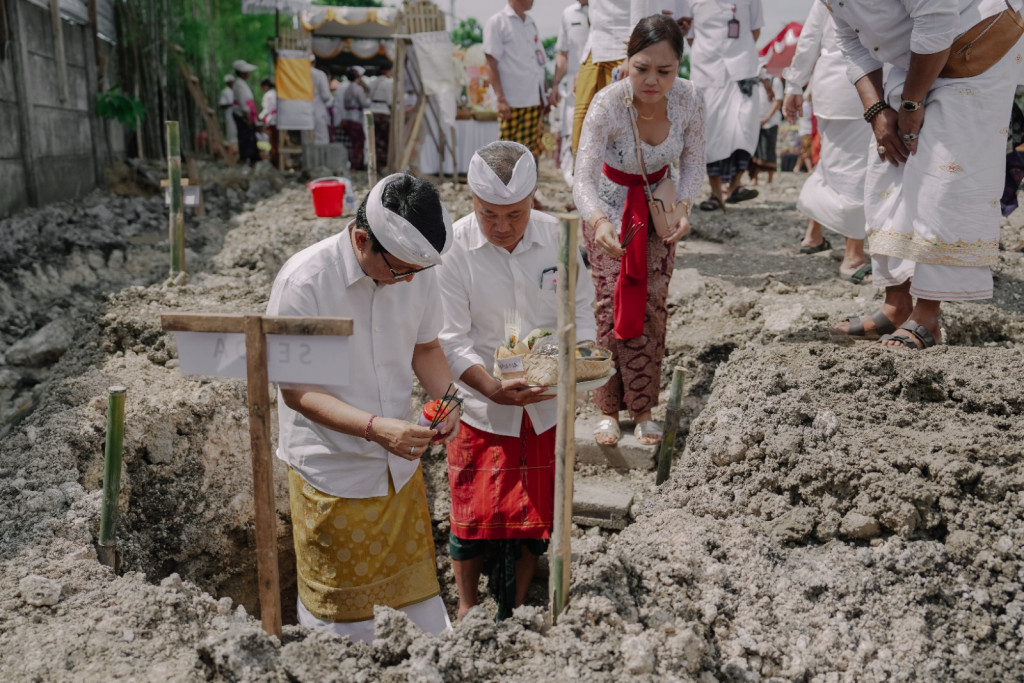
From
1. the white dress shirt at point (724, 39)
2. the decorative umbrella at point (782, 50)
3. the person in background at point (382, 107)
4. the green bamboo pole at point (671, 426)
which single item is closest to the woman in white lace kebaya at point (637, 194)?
the green bamboo pole at point (671, 426)

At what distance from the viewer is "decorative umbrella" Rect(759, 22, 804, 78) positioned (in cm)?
1284

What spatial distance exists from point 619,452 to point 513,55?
13.9 ft

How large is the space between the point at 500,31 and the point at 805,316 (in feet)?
12.6

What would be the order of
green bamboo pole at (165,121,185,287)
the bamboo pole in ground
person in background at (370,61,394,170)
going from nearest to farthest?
the bamboo pole in ground
green bamboo pole at (165,121,185,287)
person in background at (370,61,394,170)

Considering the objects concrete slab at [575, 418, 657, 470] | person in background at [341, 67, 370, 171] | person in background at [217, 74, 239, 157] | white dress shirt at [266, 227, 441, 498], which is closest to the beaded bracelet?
concrete slab at [575, 418, 657, 470]

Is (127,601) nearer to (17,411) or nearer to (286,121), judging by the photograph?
(17,411)

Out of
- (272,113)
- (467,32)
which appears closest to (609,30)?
(272,113)

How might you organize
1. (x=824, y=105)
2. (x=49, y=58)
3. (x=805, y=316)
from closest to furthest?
(x=805, y=316)
(x=824, y=105)
(x=49, y=58)

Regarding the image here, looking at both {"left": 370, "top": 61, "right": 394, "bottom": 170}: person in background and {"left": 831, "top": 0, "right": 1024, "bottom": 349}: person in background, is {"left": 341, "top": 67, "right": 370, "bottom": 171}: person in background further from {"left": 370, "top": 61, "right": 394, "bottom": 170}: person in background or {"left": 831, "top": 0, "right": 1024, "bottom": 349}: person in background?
{"left": 831, "top": 0, "right": 1024, "bottom": 349}: person in background

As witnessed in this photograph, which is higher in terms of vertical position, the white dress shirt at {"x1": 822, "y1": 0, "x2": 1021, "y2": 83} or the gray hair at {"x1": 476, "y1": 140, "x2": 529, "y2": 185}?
the white dress shirt at {"x1": 822, "y1": 0, "x2": 1021, "y2": 83}

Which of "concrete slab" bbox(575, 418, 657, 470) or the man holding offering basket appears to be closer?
the man holding offering basket

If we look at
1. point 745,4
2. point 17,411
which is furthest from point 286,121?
point 17,411

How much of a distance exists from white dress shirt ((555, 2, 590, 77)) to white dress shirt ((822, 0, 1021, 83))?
13.1 ft

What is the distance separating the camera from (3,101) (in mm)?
8914
